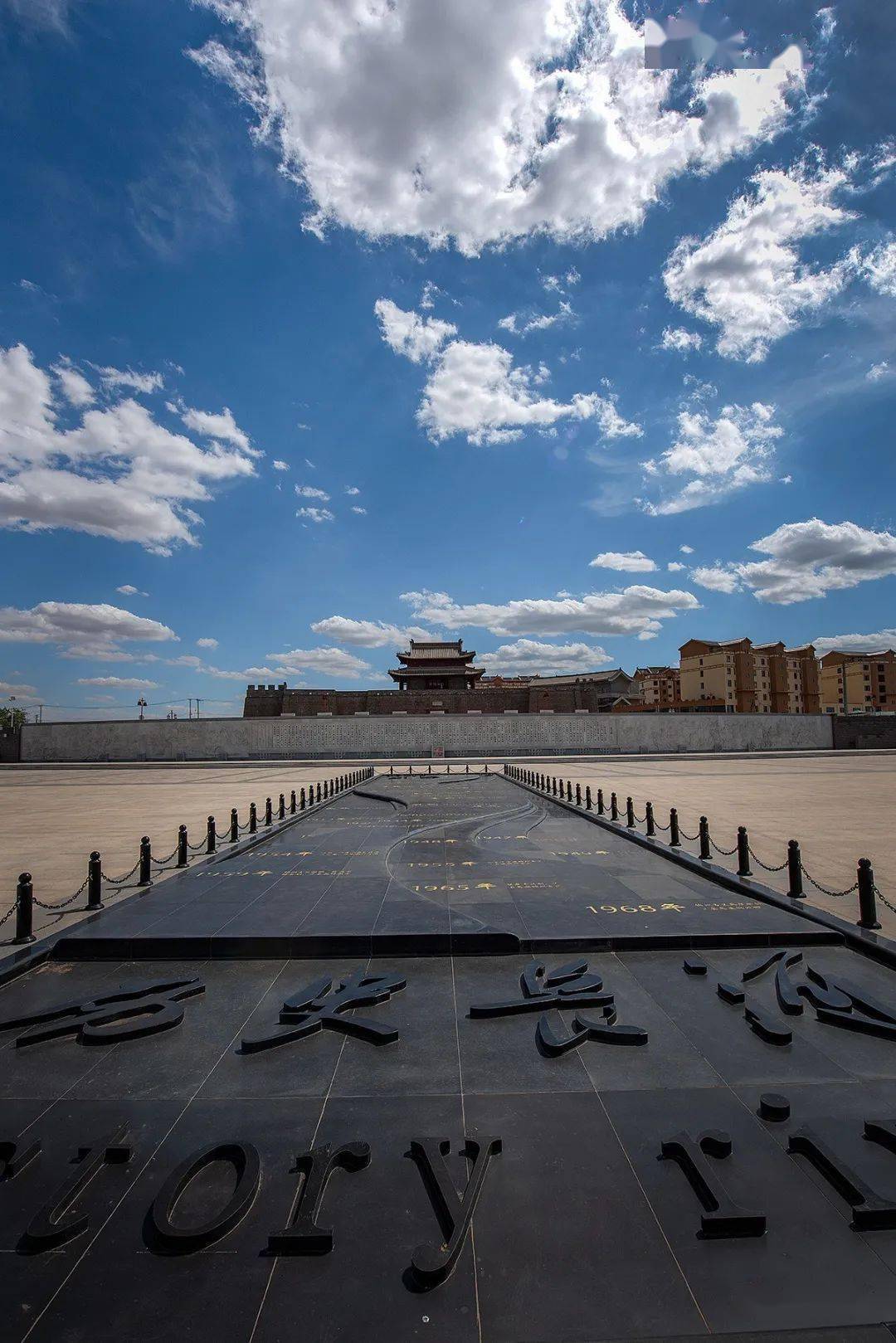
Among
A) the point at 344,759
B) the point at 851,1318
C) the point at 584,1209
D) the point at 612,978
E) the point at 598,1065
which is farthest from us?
the point at 344,759

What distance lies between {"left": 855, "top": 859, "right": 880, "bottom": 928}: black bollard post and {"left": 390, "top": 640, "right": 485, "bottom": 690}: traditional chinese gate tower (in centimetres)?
4691

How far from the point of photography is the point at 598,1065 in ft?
12.8

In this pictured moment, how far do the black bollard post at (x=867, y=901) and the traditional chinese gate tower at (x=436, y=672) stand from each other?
46.9 m

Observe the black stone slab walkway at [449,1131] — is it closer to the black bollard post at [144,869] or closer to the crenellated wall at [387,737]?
the black bollard post at [144,869]

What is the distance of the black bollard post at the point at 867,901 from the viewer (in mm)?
6098

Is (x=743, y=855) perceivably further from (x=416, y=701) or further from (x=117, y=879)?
(x=416, y=701)

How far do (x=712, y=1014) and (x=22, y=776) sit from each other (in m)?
33.0

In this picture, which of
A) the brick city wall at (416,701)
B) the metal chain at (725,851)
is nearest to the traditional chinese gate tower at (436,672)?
the brick city wall at (416,701)

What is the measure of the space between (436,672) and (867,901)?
161 ft

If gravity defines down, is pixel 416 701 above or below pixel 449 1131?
above

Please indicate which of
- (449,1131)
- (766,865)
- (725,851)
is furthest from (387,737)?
(449,1131)

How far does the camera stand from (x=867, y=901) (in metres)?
6.18

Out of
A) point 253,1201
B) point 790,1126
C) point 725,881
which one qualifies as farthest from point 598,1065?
point 725,881

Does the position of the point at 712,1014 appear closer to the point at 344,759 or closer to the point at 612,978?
the point at 612,978
